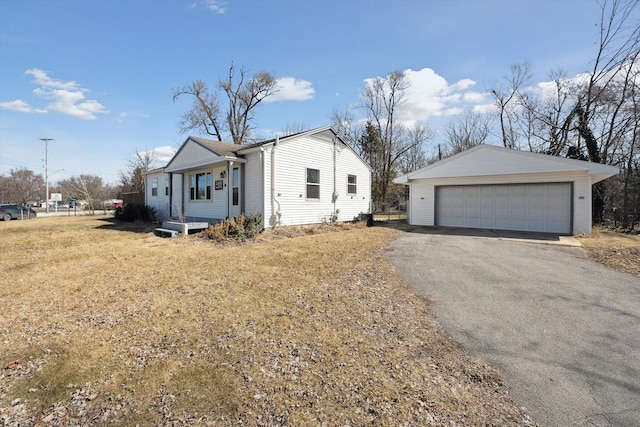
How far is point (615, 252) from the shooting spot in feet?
27.5

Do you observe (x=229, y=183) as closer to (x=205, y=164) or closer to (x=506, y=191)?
(x=205, y=164)

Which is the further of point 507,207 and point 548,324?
point 507,207

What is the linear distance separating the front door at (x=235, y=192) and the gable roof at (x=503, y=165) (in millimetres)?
9030

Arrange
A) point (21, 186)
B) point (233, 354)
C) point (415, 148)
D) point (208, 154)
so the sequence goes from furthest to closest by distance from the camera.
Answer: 1. point (21, 186)
2. point (415, 148)
3. point (208, 154)
4. point (233, 354)

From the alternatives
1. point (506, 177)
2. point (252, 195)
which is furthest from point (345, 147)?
point (506, 177)

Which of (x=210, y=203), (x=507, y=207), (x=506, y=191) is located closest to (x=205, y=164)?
(x=210, y=203)

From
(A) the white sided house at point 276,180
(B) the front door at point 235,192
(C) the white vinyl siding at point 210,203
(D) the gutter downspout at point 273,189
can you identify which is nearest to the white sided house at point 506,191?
(A) the white sided house at point 276,180

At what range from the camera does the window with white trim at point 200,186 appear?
14995 millimetres

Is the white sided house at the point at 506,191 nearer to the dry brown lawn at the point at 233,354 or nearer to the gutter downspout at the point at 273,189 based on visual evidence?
the gutter downspout at the point at 273,189

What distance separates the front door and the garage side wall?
363 inches

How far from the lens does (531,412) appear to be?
2248 millimetres

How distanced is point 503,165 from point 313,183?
8692mm

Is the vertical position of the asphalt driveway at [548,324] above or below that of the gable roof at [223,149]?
below

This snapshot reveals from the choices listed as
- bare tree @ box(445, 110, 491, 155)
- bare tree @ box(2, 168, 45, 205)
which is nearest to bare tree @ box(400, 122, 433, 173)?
bare tree @ box(445, 110, 491, 155)
